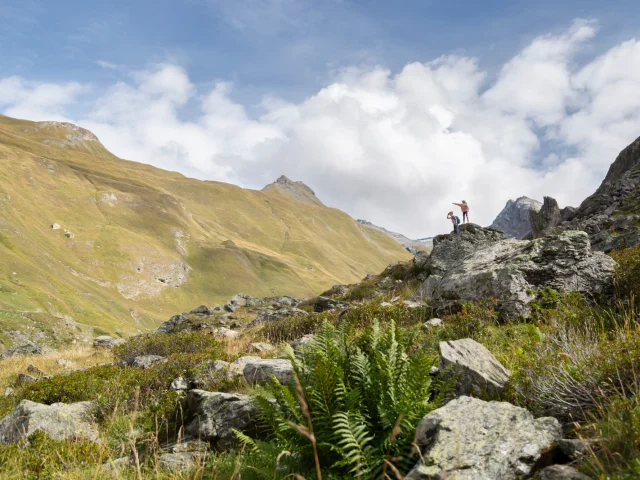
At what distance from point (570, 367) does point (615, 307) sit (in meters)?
3.95

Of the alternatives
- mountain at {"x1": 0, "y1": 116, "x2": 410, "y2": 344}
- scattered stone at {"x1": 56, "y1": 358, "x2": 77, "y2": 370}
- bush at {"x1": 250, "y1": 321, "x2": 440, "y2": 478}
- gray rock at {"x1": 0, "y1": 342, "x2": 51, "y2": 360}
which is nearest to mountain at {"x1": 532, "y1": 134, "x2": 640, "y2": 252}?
bush at {"x1": 250, "y1": 321, "x2": 440, "y2": 478}

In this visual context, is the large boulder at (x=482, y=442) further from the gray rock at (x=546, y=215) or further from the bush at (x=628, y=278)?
the gray rock at (x=546, y=215)

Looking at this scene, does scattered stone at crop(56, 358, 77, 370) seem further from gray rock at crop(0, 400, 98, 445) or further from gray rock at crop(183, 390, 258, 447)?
gray rock at crop(183, 390, 258, 447)

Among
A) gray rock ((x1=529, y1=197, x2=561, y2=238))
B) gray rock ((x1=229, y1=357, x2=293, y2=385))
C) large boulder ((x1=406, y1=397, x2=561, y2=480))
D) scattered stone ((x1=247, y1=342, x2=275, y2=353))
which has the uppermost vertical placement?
gray rock ((x1=529, y1=197, x2=561, y2=238))

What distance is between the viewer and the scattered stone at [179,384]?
847 cm

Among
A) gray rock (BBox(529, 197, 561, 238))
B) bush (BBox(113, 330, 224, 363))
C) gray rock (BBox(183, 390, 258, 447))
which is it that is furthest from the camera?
gray rock (BBox(529, 197, 561, 238))

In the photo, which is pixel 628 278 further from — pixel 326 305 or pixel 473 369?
pixel 326 305

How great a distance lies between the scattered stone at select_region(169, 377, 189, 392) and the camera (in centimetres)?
847

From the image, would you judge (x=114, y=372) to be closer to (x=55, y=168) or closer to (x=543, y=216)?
(x=543, y=216)

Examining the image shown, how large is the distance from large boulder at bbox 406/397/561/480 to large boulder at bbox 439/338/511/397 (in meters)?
0.77

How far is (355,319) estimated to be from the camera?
37.9 ft

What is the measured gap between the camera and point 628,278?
741 cm

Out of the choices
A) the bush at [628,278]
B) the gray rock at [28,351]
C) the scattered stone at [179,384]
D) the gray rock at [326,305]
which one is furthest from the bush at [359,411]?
the gray rock at [28,351]

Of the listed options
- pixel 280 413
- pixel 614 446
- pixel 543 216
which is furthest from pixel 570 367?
pixel 543 216
